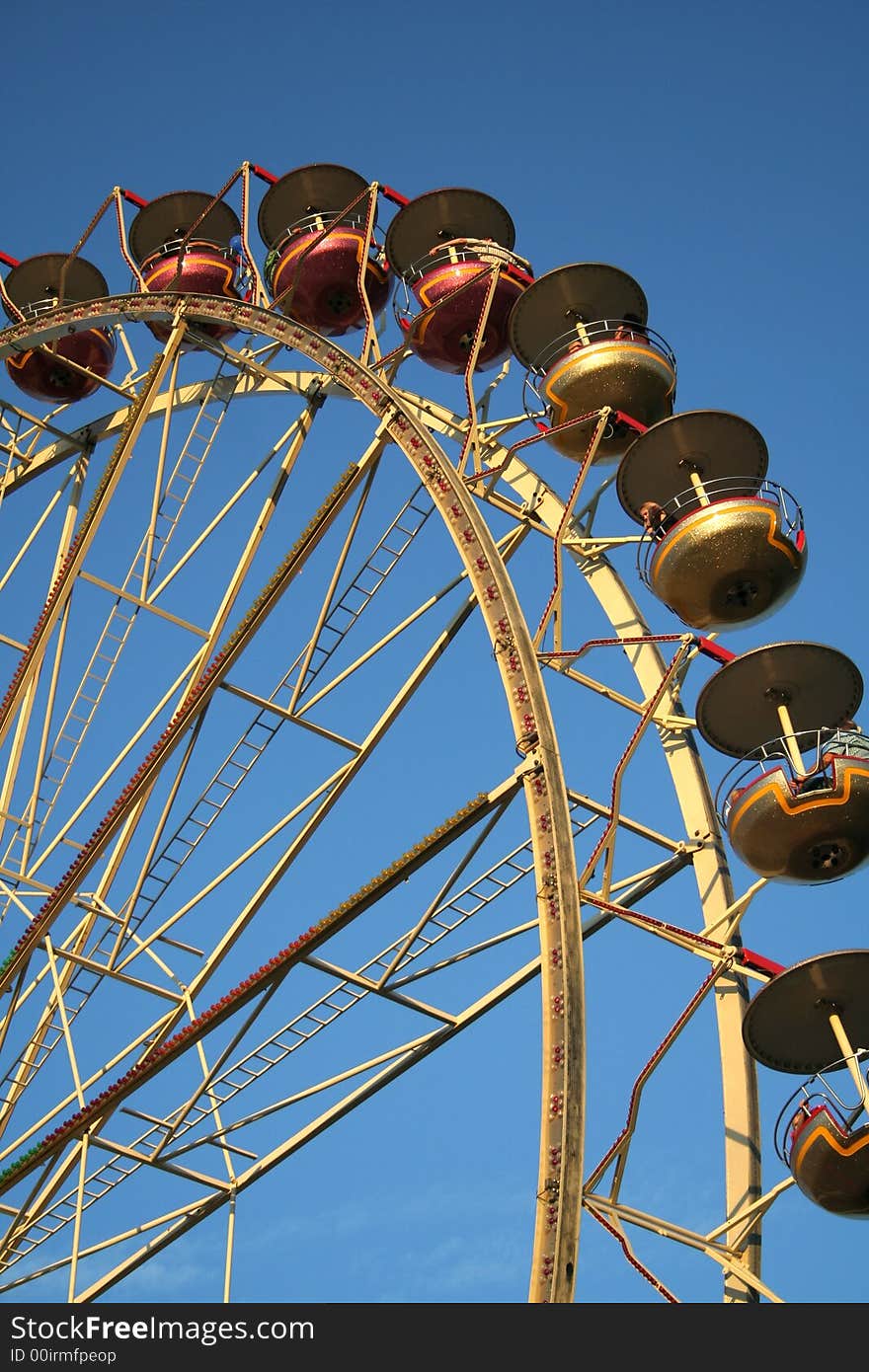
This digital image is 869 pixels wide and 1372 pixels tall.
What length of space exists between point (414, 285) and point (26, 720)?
6240mm

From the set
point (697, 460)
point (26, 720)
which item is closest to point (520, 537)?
point (697, 460)

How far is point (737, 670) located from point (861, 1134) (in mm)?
3950

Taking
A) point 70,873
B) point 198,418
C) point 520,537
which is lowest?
point 70,873

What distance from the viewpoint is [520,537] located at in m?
18.2

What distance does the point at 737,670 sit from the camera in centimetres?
1602
